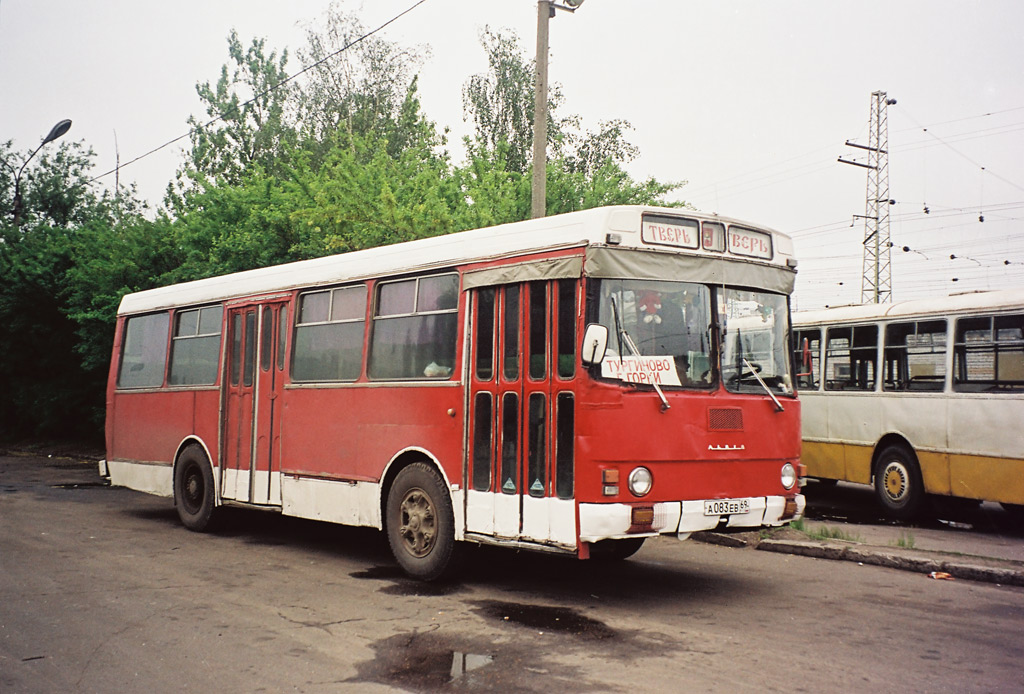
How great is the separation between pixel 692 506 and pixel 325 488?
4210 millimetres

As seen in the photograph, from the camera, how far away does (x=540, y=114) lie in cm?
1423

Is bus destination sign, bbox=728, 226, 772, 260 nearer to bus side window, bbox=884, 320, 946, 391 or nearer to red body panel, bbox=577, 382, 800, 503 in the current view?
red body panel, bbox=577, 382, 800, 503

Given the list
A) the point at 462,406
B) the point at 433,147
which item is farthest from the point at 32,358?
the point at 462,406

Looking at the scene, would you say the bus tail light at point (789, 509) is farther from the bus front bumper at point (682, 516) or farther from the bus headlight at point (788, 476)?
the bus headlight at point (788, 476)

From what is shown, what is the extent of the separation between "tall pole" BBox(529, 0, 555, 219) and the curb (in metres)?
5.68

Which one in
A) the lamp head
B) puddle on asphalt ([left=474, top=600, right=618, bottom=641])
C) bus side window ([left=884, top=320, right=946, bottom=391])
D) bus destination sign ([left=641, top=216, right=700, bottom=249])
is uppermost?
the lamp head

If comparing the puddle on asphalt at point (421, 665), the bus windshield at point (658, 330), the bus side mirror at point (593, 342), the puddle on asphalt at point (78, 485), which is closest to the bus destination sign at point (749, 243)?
the bus windshield at point (658, 330)

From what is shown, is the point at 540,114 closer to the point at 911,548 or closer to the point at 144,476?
the point at 144,476

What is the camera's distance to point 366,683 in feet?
18.6

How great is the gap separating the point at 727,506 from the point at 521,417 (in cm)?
180

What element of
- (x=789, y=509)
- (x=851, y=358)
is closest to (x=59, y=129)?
(x=851, y=358)

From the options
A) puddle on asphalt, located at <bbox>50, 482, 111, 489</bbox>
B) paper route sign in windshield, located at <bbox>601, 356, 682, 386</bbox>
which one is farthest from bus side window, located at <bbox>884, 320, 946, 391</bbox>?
puddle on asphalt, located at <bbox>50, 482, 111, 489</bbox>

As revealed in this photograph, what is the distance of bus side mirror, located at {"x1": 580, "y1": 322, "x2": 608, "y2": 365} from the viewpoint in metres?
7.29

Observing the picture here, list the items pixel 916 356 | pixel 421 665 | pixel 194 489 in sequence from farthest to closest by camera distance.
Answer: pixel 916 356 < pixel 194 489 < pixel 421 665
